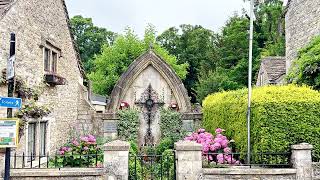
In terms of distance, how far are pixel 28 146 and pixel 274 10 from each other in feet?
118

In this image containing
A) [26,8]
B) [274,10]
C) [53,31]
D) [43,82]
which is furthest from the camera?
[274,10]

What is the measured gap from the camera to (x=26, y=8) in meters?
11.2

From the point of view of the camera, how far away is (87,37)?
54.6 meters

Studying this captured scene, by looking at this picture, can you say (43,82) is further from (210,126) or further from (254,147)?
(254,147)

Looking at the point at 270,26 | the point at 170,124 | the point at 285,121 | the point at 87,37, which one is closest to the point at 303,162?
the point at 285,121

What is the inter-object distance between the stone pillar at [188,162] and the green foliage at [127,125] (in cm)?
799

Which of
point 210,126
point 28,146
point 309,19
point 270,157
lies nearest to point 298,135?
point 270,157

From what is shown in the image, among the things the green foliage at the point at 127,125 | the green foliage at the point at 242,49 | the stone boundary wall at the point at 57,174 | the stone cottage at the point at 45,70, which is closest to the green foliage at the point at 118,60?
the green foliage at the point at 242,49

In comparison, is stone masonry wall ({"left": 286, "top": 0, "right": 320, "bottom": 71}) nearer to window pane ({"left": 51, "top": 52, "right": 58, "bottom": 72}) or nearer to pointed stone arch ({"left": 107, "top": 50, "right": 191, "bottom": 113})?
pointed stone arch ({"left": 107, "top": 50, "right": 191, "bottom": 113})

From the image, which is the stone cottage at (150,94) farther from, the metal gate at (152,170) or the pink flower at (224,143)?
the pink flower at (224,143)

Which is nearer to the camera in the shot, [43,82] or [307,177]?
[307,177]

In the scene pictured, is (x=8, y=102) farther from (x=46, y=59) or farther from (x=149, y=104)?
(x=149, y=104)

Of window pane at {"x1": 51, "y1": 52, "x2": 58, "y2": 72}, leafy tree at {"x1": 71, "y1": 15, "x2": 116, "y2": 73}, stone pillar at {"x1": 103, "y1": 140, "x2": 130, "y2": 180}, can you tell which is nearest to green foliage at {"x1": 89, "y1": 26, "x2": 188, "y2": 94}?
leafy tree at {"x1": 71, "y1": 15, "x2": 116, "y2": 73}

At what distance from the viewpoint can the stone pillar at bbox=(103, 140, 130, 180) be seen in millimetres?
7809
